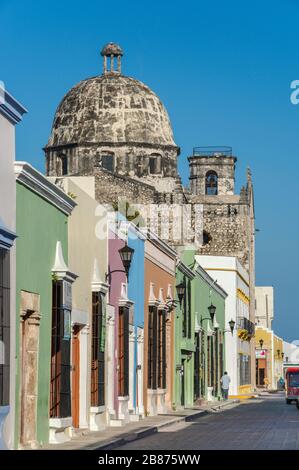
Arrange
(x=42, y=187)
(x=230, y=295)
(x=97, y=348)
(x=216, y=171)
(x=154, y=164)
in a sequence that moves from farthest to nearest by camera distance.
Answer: (x=216, y=171) → (x=154, y=164) → (x=230, y=295) → (x=97, y=348) → (x=42, y=187)

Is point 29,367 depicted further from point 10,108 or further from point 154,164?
point 154,164

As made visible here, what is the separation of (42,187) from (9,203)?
200cm

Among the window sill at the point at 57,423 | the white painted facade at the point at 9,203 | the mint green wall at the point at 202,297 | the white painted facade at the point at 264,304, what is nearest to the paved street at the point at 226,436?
the window sill at the point at 57,423

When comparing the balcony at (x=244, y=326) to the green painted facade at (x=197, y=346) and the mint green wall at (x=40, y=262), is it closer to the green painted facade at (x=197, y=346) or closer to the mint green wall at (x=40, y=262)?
the green painted facade at (x=197, y=346)

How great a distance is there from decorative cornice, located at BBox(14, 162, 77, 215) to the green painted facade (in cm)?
1821

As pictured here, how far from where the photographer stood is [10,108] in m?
17.9

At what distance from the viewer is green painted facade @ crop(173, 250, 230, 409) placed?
41500mm

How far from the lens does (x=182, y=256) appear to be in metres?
45.2

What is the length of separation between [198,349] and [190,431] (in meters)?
21.0

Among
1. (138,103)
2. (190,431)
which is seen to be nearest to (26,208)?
(190,431)

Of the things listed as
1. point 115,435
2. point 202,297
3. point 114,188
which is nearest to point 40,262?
point 115,435

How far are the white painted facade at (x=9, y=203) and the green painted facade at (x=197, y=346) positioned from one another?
21532mm

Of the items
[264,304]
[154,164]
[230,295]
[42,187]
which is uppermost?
[154,164]
